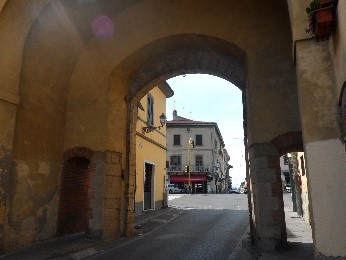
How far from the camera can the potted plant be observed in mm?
4430

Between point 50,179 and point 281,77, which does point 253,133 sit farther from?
point 50,179

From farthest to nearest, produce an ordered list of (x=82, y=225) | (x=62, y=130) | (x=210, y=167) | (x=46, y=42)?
(x=210, y=167), (x=82, y=225), (x=62, y=130), (x=46, y=42)

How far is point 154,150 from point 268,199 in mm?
12565

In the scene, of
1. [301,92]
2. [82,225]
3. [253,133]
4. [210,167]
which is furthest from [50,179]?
[210,167]

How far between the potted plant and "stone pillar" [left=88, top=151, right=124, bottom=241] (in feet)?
23.0

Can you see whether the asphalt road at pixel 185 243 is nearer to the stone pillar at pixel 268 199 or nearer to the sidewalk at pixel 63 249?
the sidewalk at pixel 63 249

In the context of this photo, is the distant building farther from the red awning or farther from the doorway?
the doorway

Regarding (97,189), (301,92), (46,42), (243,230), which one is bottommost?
(243,230)

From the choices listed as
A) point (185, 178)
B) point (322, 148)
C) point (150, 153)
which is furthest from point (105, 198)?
point (185, 178)

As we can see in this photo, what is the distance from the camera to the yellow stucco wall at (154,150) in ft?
55.7

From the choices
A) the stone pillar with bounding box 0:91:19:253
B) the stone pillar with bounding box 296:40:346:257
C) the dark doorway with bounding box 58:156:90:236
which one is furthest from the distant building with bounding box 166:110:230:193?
the stone pillar with bounding box 296:40:346:257

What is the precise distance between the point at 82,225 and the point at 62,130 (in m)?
3.42

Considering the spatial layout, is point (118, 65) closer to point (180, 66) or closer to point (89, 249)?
point (180, 66)

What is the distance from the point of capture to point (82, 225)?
11172 mm
